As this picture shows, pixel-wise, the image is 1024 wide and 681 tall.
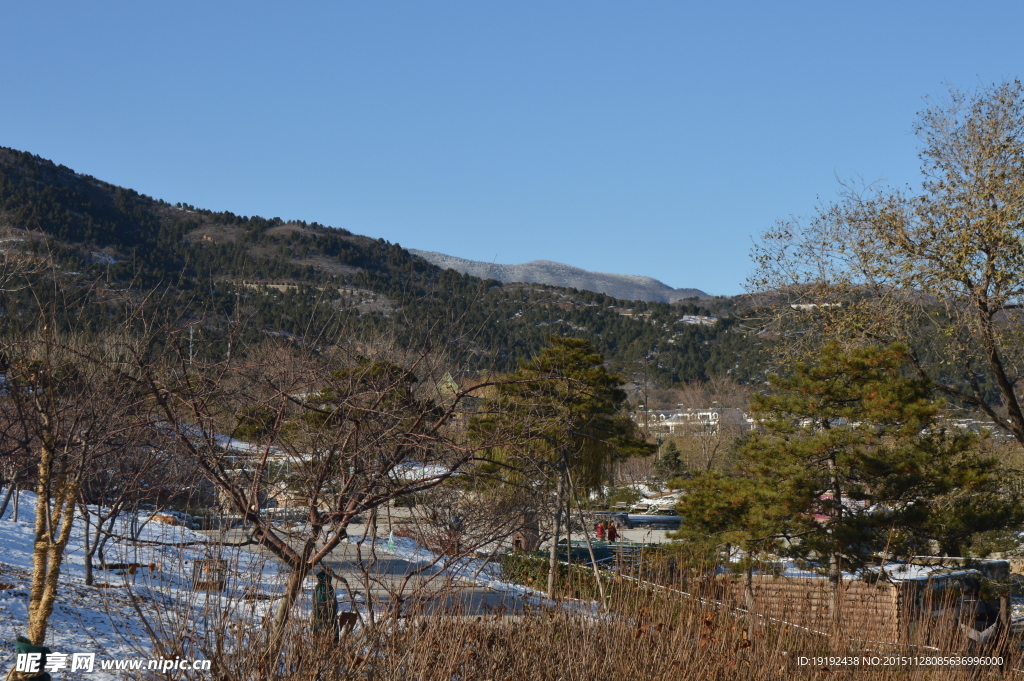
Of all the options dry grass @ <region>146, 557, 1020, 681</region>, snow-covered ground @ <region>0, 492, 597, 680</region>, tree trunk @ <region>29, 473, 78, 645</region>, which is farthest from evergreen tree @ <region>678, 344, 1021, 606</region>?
tree trunk @ <region>29, 473, 78, 645</region>

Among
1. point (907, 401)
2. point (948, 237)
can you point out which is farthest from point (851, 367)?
point (948, 237)

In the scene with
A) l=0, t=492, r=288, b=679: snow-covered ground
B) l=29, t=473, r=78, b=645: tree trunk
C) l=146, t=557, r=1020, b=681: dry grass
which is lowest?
l=0, t=492, r=288, b=679: snow-covered ground

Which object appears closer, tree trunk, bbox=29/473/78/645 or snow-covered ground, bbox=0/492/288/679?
tree trunk, bbox=29/473/78/645

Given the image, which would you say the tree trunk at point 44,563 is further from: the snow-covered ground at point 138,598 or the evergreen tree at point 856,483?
the evergreen tree at point 856,483

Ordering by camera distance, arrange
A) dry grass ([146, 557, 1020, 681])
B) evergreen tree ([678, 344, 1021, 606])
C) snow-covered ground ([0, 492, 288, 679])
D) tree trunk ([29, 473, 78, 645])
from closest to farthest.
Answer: tree trunk ([29, 473, 78, 645]) → dry grass ([146, 557, 1020, 681]) → snow-covered ground ([0, 492, 288, 679]) → evergreen tree ([678, 344, 1021, 606])

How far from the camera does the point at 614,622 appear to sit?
5.33 metres

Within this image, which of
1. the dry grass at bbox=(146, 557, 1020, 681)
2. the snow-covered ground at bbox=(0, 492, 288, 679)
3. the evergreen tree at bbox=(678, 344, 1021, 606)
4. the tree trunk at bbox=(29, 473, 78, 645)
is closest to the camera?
the tree trunk at bbox=(29, 473, 78, 645)

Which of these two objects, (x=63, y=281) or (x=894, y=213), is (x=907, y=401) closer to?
(x=894, y=213)

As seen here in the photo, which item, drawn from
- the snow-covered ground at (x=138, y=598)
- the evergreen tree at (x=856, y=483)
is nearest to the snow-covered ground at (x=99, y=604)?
the snow-covered ground at (x=138, y=598)

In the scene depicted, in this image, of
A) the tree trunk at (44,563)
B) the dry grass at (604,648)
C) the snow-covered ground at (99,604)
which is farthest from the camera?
the snow-covered ground at (99,604)

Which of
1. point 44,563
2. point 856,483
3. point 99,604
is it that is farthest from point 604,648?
point 856,483

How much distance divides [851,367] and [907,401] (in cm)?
99

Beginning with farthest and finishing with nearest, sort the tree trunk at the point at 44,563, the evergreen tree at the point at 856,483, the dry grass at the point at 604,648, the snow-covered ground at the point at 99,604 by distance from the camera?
the evergreen tree at the point at 856,483, the snow-covered ground at the point at 99,604, the dry grass at the point at 604,648, the tree trunk at the point at 44,563

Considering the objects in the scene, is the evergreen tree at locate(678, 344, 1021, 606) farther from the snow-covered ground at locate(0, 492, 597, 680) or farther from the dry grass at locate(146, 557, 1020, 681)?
the dry grass at locate(146, 557, 1020, 681)
